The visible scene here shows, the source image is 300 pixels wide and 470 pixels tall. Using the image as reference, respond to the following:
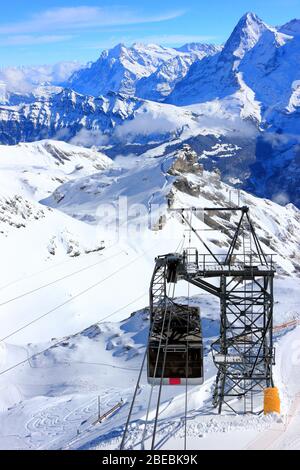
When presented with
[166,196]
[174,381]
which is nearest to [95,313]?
[174,381]

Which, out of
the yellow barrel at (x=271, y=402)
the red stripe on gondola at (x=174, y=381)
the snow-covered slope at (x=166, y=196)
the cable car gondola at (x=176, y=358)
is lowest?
the snow-covered slope at (x=166, y=196)

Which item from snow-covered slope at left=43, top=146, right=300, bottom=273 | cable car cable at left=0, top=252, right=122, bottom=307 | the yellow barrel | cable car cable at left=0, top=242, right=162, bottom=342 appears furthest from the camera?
snow-covered slope at left=43, top=146, right=300, bottom=273

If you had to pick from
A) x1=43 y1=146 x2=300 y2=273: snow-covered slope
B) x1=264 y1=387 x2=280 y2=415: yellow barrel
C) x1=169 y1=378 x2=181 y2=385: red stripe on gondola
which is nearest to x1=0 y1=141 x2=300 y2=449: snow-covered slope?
x1=43 y1=146 x2=300 y2=273: snow-covered slope

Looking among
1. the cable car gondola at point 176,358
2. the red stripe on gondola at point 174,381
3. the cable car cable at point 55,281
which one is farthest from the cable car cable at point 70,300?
the red stripe on gondola at point 174,381

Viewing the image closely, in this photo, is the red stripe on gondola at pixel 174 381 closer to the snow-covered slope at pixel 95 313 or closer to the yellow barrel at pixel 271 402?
the snow-covered slope at pixel 95 313

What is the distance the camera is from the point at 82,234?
103 m

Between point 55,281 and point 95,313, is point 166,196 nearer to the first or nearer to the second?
point 55,281

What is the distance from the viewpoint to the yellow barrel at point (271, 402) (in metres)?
25.5

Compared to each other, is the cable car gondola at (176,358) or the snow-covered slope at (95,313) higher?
the cable car gondola at (176,358)

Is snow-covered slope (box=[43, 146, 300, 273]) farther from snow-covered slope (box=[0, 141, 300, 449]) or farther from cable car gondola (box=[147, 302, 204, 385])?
cable car gondola (box=[147, 302, 204, 385])

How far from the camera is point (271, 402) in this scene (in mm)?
25656

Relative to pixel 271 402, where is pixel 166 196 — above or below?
below

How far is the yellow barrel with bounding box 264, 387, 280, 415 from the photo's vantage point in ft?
83.6
